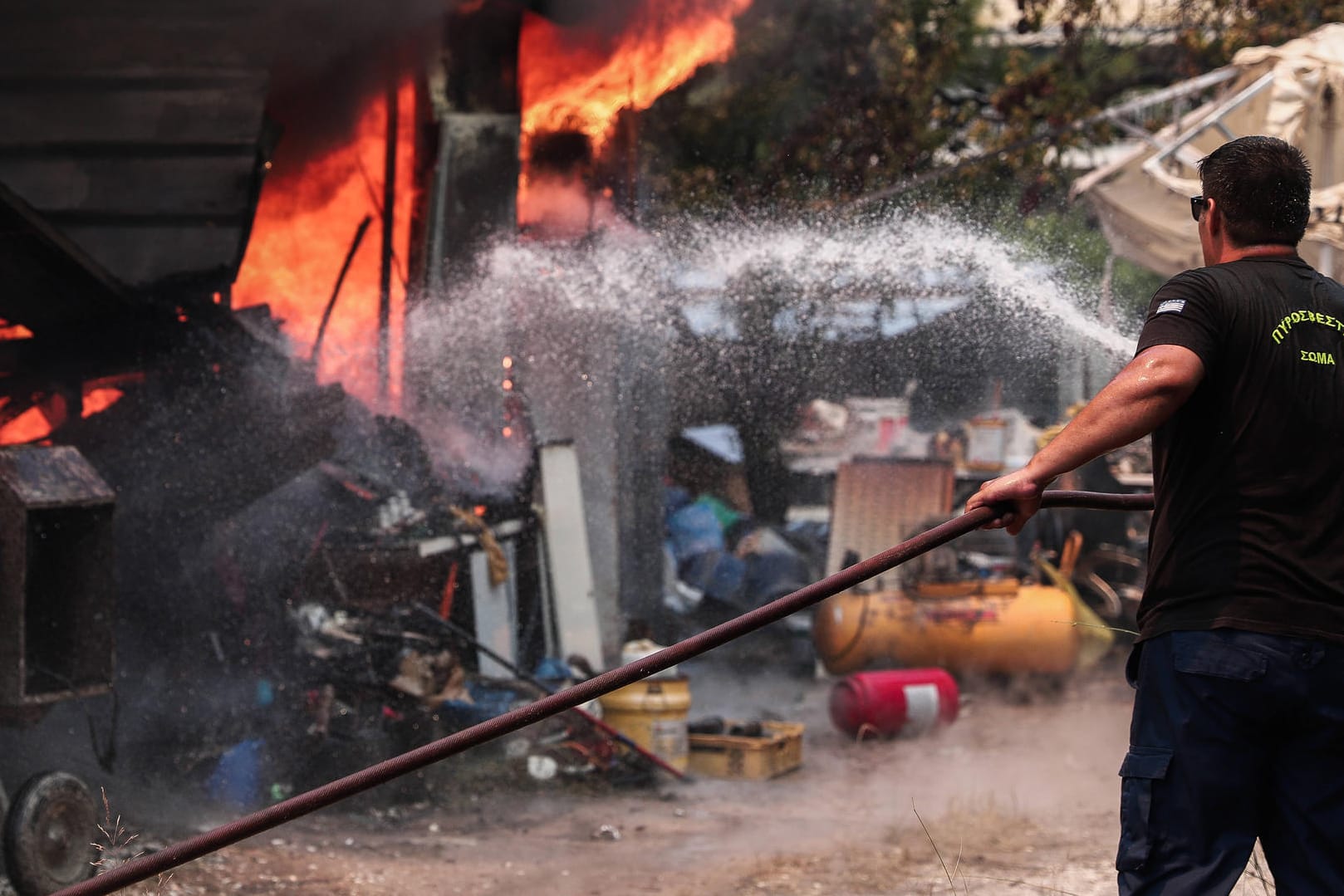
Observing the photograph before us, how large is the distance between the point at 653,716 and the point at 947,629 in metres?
3.05

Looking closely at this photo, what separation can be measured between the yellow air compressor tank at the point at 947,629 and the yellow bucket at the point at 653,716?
8.12 feet

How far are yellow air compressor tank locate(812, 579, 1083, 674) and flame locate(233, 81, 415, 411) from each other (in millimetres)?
3626

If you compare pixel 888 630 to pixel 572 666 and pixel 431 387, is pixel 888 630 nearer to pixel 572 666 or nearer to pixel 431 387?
pixel 572 666

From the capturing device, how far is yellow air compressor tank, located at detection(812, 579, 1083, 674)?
9.37m

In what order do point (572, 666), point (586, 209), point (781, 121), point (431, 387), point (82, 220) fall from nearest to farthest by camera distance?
point (82, 220) → point (572, 666) → point (431, 387) → point (586, 209) → point (781, 121)

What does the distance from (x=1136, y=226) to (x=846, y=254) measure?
199 cm

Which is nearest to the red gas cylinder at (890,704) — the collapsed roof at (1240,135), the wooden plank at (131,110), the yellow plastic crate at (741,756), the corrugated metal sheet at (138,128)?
the yellow plastic crate at (741,756)

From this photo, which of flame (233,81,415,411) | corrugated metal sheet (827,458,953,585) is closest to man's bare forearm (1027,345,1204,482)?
flame (233,81,415,411)

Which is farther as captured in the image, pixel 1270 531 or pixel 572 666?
pixel 572 666

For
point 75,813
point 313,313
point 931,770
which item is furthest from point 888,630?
point 75,813

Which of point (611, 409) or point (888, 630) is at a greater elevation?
point (611, 409)

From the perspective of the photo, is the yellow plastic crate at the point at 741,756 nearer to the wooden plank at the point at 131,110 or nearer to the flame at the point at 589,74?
the flame at the point at 589,74

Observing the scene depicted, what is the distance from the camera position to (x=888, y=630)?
937cm

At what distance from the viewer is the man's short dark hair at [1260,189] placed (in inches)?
106
